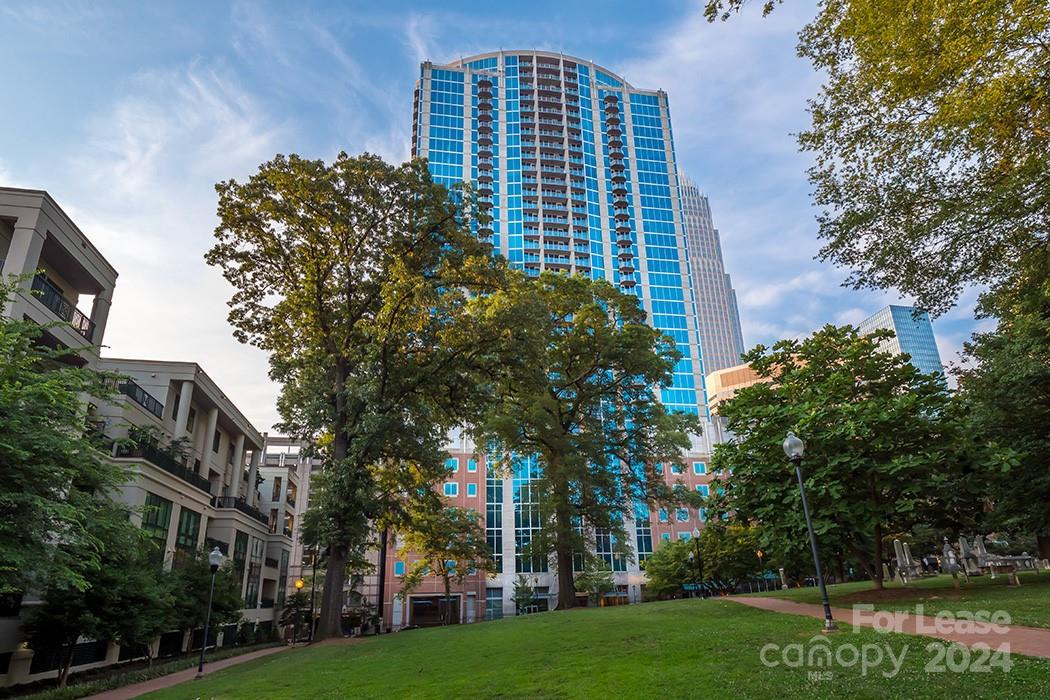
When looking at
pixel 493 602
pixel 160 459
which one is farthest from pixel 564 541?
pixel 493 602

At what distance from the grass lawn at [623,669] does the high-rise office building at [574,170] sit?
2753 inches

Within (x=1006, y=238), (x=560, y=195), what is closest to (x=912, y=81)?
(x=1006, y=238)

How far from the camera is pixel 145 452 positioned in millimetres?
28078

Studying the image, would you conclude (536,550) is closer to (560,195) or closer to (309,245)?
(309,245)

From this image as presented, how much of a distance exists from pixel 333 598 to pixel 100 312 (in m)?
17.1

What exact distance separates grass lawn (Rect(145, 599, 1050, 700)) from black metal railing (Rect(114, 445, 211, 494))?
49.5ft

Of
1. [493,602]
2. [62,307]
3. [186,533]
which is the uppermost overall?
[62,307]

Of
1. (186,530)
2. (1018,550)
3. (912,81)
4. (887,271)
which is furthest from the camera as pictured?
(1018,550)

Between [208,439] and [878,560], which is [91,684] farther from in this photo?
[208,439]

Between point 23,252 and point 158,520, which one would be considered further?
point 158,520

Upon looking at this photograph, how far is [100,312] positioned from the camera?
27.2m

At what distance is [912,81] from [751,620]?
40.0 ft

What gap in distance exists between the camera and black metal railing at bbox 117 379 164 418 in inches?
1227

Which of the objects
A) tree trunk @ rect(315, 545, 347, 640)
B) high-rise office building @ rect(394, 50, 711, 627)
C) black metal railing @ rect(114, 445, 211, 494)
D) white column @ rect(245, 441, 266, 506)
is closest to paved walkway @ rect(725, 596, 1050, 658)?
tree trunk @ rect(315, 545, 347, 640)
